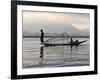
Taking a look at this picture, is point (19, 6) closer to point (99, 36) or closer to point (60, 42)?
point (60, 42)

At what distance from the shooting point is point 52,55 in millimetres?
1893

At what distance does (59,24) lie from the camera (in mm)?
1914

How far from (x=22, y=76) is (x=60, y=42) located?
1.65ft

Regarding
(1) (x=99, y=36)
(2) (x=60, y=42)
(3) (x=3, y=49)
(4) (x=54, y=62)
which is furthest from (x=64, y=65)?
(3) (x=3, y=49)

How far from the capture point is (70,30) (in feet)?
6.39

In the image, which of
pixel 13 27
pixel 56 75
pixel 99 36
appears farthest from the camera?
pixel 99 36

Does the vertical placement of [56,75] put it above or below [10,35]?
below

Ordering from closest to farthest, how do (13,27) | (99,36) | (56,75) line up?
(13,27) < (56,75) < (99,36)

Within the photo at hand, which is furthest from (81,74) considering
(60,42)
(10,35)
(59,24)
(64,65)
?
(10,35)

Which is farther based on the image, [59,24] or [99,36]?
[99,36]

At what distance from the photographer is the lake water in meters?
1.82

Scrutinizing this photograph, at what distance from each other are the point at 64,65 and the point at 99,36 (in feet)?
1.65

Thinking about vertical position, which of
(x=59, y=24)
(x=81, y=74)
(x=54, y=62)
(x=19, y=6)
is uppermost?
(x=19, y=6)

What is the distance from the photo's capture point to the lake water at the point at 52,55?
5.97 feet
